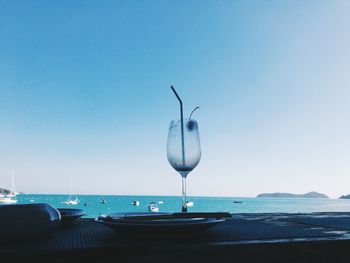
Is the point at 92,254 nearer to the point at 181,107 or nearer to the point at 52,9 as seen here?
Answer: the point at 181,107

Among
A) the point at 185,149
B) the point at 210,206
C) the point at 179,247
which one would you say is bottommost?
the point at 210,206

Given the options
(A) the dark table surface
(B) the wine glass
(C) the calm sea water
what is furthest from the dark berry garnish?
(C) the calm sea water

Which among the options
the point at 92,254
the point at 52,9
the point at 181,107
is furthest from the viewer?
the point at 52,9

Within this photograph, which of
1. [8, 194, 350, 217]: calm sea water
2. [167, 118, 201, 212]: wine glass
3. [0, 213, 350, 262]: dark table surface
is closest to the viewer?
[0, 213, 350, 262]: dark table surface

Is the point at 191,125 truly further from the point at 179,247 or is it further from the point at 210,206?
the point at 210,206

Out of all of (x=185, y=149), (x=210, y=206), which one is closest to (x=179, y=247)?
(x=185, y=149)

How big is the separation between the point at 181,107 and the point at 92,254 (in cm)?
51

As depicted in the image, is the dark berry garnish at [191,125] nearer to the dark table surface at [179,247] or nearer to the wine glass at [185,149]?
the wine glass at [185,149]

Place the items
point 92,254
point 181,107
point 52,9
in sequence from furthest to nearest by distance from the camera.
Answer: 1. point 52,9
2. point 181,107
3. point 92,254

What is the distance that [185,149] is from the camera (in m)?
0.79

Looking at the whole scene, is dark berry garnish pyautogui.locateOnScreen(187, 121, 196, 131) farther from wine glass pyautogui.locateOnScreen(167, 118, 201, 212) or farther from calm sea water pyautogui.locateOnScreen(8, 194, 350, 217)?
calm sea water pyautogui.locateOnScreen(8, 194, 350, 217)

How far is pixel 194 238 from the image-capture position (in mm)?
462

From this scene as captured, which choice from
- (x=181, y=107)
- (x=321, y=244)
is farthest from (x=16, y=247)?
(x=181, y=107)

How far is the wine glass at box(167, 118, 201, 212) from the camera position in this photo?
79 centimetres
